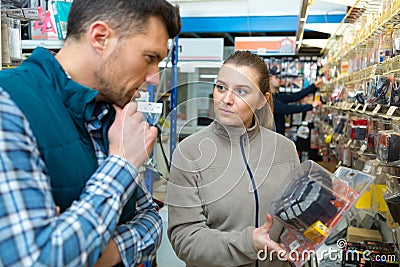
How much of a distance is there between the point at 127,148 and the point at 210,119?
2.27ft

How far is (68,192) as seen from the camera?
0.97m

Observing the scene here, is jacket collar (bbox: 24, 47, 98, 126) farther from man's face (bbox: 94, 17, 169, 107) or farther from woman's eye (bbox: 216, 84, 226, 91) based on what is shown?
woman's eye (bbox: 216, 84, 226, 91)

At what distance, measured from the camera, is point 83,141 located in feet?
3.50

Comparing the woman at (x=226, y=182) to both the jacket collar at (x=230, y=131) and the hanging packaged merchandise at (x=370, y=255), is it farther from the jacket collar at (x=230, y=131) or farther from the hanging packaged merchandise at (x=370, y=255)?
the hanging packaged merchandise at (x=370, y=255)

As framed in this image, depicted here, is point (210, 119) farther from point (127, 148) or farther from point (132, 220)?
point (127, 148)

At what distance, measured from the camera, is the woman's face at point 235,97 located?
1.56 meters

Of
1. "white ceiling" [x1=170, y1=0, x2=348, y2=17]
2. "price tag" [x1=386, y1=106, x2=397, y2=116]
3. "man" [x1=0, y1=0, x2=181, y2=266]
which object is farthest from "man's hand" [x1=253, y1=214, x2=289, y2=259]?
"white ceiling" [x1=170, y1=0, x2=348, y2=17]

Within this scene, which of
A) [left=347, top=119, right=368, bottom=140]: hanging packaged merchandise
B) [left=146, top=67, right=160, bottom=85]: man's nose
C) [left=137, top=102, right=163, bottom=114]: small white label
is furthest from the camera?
[left=347, top=119, right=368, bottom=140]: hanging packaged merchandise

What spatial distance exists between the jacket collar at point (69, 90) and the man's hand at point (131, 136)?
Answer: 0.08 meters

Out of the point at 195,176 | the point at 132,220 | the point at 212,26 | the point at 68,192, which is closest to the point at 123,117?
the point at 68,192

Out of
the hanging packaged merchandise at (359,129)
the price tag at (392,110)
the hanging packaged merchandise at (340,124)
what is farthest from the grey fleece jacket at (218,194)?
the hanging packaged merchandise at (340,124)

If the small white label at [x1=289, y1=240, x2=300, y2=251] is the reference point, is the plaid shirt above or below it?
above

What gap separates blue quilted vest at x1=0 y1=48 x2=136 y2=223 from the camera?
0.91 m

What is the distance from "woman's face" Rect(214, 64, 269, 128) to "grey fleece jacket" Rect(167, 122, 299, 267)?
0.18 feet
